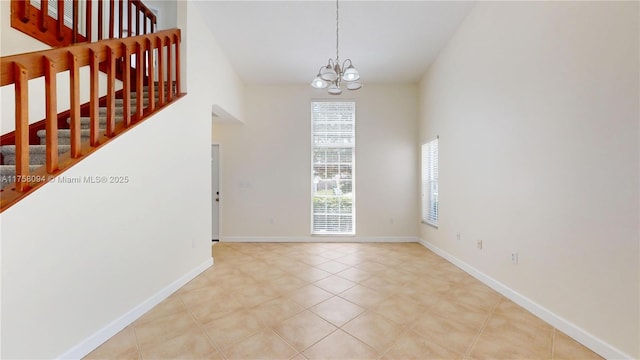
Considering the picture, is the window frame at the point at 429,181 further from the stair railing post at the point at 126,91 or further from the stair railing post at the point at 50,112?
the stair railing post at the point at 50,112

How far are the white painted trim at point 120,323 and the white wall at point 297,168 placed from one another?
222 centimetres

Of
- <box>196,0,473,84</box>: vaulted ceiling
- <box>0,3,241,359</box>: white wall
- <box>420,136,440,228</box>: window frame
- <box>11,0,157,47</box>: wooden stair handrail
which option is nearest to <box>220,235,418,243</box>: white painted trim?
<box>420,136,440,228</box>: window frame

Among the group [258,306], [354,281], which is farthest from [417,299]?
[258,306]

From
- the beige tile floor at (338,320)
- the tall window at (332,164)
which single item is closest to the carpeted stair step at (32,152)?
the beige tile floor at (338,320)

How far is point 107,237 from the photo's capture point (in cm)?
200

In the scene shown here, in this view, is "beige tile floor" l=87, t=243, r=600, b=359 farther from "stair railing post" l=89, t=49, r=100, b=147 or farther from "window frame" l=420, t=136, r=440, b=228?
"stair railing post" l=89, t=49, r=100, b=147

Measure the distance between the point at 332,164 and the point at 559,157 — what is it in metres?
3.63

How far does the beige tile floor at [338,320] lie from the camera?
1806mm

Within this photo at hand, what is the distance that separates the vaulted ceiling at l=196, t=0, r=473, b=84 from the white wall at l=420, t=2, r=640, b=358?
550mm

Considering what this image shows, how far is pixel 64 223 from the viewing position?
1677 mm

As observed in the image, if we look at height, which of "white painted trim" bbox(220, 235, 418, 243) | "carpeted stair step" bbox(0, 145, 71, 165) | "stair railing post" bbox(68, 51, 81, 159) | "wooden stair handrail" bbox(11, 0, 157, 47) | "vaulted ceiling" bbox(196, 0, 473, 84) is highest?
"vaulted ceiling" bbox(196, 0, 473, 84)

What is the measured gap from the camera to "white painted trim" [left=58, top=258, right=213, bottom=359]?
1.73 m

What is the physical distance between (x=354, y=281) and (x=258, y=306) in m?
1.17

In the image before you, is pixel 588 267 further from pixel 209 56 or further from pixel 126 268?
pixel 209 56
